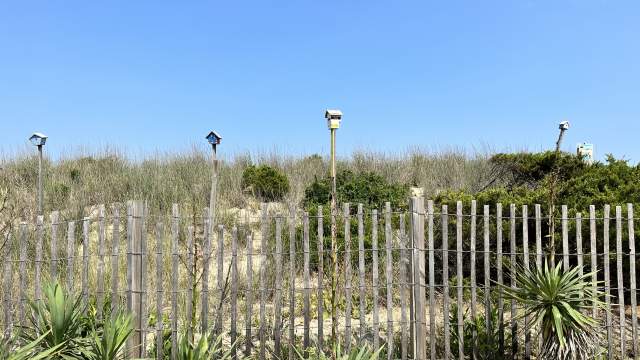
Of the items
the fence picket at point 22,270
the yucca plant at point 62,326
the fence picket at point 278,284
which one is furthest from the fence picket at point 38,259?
the fence picket at point 278,284

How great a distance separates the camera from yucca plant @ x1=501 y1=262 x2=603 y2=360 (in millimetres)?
5320

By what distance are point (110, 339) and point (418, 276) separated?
276 centimetres

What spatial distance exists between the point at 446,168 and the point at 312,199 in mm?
5263

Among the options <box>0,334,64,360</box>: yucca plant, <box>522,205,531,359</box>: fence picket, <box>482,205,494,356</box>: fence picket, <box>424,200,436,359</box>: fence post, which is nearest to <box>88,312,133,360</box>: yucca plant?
<box>0,334,64,360</box>: yucca plant

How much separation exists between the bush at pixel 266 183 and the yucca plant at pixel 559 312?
776 centimetres

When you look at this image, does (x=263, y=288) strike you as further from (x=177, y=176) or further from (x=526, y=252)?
(x=177, y=176)

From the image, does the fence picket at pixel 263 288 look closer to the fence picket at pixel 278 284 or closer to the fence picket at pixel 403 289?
the fence picket at pixel 278 284

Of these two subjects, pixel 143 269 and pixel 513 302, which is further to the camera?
pixel 513 302

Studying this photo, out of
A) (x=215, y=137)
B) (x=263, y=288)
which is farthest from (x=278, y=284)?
(x=215, y=137)

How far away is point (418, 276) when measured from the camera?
559 centimetres

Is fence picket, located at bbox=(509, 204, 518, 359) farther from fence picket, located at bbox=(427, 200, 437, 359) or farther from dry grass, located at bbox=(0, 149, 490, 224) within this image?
dry grass, located at bbox=(0, 149, 490, 224)

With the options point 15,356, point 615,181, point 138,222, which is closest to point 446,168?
point 615,181

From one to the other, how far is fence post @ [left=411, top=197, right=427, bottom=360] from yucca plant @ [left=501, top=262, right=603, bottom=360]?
0.86 metres

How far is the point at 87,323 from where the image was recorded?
541cm
